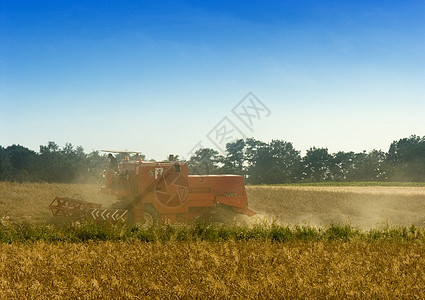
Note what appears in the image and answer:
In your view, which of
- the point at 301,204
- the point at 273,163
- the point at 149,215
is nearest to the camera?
the point at 149,215

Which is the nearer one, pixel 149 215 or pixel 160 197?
pixel 149 215

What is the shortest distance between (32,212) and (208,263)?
11915 mm

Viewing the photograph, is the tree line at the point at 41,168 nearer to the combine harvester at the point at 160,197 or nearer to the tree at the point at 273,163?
the tree at the point at 273,163

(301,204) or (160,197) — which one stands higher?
(160,197)

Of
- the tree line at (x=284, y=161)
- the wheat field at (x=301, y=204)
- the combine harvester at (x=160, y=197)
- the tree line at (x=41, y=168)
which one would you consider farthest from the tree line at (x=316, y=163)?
the combine harvester at (x=160, y=197)

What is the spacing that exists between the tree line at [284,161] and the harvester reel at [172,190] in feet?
144

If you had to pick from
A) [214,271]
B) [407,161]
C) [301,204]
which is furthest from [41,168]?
[407,161]

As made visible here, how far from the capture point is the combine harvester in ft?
44.2

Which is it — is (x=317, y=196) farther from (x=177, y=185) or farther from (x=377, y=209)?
(x=177, y=185)

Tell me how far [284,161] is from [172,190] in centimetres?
5805

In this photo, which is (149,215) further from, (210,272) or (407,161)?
(407,161)

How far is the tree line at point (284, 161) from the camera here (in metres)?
61.2

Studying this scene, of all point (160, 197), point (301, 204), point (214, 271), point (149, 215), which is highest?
point (160, 197)

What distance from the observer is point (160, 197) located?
539 inches
